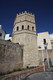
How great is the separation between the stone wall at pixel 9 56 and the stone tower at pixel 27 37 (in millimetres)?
1170

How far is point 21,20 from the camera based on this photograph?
595 inches

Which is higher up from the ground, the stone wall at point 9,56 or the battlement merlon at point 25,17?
the battlement merlon at point 25,17

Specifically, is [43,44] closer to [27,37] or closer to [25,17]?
[27,37]

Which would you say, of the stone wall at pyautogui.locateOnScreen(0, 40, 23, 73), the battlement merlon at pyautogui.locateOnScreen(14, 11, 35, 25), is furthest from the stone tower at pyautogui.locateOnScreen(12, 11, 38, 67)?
the stone wall at pyautogui.locateOnScreen(0, 40, 23, 73)

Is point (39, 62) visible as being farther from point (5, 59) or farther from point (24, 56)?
point (5, 59)

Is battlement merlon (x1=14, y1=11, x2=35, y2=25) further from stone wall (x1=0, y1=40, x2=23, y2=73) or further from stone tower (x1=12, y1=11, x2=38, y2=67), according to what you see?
stone wall (x1=0, y1=40, x2=23, y2=73)

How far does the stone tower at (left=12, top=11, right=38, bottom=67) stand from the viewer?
12.5 meters

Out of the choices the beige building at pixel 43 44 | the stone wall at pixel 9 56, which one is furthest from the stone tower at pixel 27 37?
the beige building at pixel 43 44

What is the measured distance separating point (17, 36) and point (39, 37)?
674cm

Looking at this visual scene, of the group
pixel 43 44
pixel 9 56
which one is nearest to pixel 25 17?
pixel 43 44

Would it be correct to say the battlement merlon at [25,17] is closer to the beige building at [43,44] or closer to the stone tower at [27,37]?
the stone tower at [27,37]

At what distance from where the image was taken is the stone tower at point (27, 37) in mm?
12531

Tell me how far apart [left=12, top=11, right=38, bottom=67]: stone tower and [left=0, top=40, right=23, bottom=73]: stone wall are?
117 centimetres

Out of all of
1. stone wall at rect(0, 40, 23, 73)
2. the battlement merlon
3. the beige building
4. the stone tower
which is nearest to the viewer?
stone wall at rect(0, 40, 23, 73)
